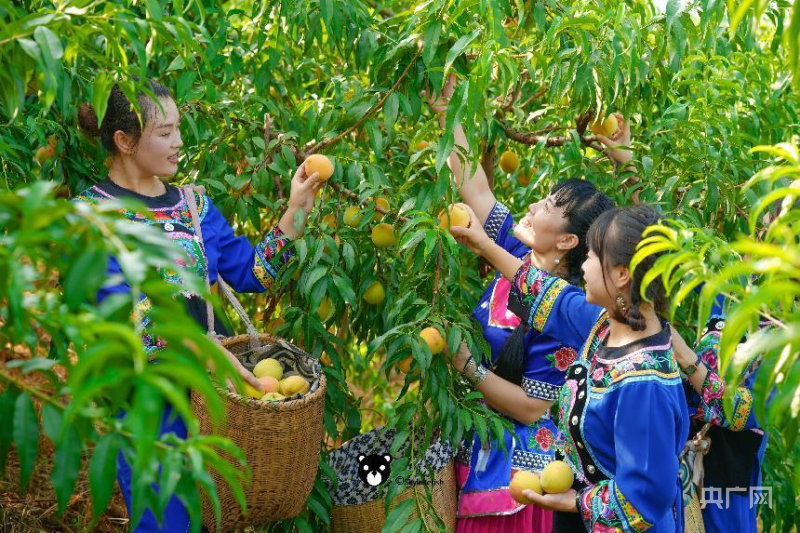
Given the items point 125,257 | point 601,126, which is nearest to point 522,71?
point 601,126

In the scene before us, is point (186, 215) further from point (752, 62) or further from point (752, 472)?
point (752, 62)

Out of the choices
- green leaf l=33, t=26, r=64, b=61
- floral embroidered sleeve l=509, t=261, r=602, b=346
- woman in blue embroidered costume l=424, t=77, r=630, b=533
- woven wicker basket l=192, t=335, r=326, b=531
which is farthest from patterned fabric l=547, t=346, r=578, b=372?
green leaf l=33, t=26, r=64, b=61

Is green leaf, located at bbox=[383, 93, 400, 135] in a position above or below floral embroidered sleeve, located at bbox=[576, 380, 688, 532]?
above

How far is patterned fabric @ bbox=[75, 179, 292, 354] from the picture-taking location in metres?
2.50

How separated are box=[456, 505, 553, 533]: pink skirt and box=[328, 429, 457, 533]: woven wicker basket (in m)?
0.05

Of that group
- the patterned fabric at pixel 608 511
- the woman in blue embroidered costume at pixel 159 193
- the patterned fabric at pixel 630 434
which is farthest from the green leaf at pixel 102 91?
the patterned fabric at pixel 608 511

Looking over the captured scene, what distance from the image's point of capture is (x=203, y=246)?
103 inches

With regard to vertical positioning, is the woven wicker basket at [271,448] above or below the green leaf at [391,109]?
below


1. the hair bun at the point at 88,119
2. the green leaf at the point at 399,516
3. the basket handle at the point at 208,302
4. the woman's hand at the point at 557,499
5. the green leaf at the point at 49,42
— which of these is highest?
the green leaf at the point at 49,42

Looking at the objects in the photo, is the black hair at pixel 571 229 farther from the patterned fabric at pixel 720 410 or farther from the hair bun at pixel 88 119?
the hair bun at pixel 88 119

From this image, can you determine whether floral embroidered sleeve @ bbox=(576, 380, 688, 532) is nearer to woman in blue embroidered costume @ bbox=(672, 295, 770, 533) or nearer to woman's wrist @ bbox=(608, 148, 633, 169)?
woman in blue embroidered costume @ bbox=(672, 295, 770, 533)

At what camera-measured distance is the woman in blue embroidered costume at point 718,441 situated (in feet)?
8.40

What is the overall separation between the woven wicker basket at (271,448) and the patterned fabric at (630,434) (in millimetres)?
611

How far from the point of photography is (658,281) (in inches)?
87.0
